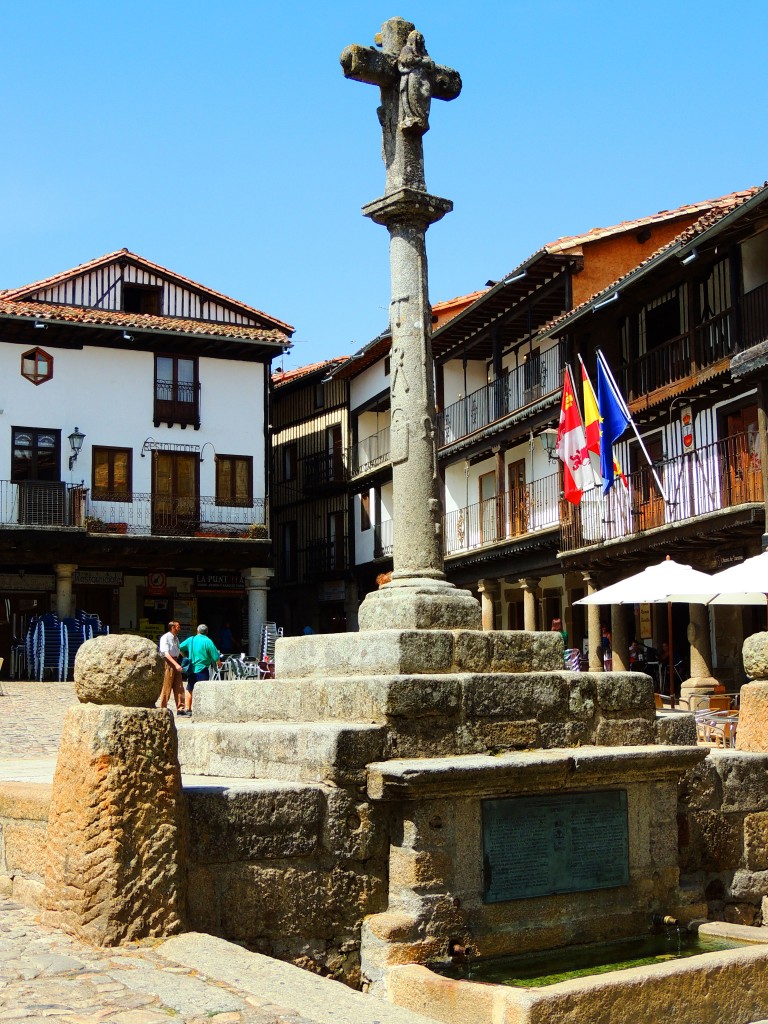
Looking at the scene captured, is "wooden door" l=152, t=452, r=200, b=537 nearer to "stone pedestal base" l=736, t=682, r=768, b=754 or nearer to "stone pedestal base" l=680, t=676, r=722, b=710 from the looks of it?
"stone pedestal base" l=680, t=676, r=722, b=710

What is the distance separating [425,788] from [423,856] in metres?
0.39

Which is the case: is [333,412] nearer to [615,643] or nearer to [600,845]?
[615,643]

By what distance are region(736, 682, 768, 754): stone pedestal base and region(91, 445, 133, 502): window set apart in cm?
2542

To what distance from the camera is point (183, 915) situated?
540cm

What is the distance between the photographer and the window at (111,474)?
32.0 meters

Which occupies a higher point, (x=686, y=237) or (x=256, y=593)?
(x=686, y=237)

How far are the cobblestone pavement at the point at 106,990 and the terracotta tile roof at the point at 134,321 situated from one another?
90.9 feet

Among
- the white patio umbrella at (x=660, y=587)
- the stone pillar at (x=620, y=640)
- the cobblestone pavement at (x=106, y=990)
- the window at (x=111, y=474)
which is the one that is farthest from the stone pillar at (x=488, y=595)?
the cobblestone pavement at (x=106, y=990)

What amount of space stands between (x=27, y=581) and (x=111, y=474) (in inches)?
140

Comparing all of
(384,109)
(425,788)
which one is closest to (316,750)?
(425,788)

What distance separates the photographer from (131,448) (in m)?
32.6

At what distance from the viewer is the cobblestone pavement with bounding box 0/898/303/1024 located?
411cm

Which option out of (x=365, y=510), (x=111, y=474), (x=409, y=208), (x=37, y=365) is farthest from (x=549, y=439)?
(x=409, y=208)

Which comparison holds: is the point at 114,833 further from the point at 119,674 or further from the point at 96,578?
the point at 96,578
